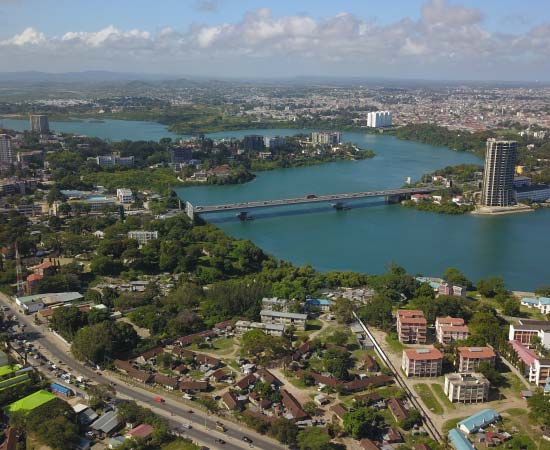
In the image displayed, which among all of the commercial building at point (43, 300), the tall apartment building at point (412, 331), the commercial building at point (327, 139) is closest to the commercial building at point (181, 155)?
the commercial building at point (327, 139)

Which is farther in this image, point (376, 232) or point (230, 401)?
point (376, 232)

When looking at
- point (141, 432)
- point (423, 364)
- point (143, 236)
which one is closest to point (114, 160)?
point (143, 236)

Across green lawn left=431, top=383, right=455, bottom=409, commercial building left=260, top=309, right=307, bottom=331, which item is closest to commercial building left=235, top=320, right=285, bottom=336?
commercial building left=260, top=309, right=307, bottom=331

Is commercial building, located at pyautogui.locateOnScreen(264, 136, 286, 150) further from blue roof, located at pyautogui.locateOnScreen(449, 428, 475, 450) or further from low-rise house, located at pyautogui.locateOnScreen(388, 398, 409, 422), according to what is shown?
blue roof, located at pyautogui.locateOnScreen(449, 428, 475, 450)

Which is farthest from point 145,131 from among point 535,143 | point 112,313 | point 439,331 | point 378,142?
point 439,331

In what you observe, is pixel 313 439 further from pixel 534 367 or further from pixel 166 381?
pixel 534 367

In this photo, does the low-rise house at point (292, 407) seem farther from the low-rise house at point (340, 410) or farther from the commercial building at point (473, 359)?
the commercial building at point (473, 359)
